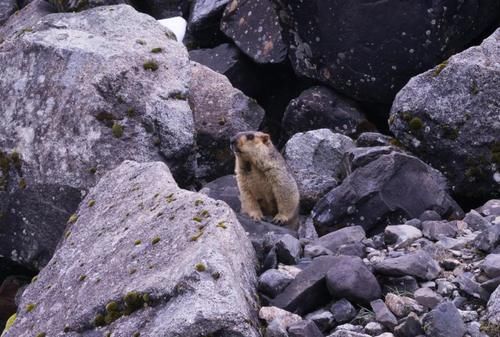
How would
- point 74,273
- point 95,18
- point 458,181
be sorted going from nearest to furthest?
point 74,273 < point 458,181 < point 95,18

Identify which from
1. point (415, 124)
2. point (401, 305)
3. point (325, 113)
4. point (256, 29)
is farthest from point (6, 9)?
point (401, 305)

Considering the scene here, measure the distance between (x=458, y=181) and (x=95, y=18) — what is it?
20.5 feet

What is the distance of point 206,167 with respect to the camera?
48.5 ft

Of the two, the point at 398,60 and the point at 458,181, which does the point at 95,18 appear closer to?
the point at 398,60

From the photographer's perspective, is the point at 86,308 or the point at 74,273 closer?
the point at 86,308

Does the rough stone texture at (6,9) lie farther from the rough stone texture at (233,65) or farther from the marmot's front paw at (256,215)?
the marmot's front paw at (256,215)

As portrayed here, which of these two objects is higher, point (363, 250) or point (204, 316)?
point (204, 316)

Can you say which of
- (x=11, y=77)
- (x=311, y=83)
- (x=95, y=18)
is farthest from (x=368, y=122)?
(x=11, y=77)

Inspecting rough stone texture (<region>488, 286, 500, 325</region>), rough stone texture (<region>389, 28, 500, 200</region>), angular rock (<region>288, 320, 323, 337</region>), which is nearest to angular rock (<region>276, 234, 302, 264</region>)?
angular rock (<region>288, 320, 323, 337</region>)

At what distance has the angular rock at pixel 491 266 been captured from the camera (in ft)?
25.1

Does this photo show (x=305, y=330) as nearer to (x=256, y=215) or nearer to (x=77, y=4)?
(x=256, y=215)

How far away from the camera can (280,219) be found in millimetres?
12445

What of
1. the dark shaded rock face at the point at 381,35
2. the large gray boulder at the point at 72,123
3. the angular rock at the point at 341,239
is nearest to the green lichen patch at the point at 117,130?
the large gray boulder at the point at 72,123

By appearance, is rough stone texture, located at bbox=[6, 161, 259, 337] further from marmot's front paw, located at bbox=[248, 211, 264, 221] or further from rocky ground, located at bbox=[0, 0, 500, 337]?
marmot's front paw, located at bbox=[248, 211, 264, 221]
